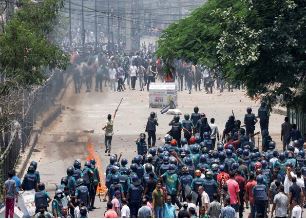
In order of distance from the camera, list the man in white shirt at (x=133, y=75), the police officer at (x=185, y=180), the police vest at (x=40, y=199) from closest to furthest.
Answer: the police vest at (x=40, y=199)
the police officer at (x=185, y=180)
the man in white shirt at (x=133, y=75)

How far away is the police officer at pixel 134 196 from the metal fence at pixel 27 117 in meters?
4.02

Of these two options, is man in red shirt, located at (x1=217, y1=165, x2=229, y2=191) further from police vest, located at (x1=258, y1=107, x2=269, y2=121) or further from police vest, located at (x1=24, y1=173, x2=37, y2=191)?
police vest, located at (x1=258, y1=107, x2=269, y2=121)

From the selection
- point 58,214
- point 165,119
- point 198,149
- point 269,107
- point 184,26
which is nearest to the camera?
point 58,214

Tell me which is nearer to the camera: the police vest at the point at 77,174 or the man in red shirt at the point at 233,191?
the man in red shirt at the point at 233,191

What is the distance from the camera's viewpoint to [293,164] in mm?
30125

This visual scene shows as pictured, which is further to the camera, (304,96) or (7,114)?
(304,96)

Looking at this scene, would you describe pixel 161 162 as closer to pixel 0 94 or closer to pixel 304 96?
pixel 0 94

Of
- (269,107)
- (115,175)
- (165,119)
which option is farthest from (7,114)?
(165,119)

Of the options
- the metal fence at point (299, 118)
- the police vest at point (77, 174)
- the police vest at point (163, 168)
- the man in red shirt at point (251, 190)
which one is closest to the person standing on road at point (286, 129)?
the metal fence at point (299, 118)

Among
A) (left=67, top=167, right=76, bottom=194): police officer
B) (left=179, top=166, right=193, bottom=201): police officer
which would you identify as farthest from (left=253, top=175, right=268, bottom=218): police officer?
(left=67, top=167, right=76, bottom=194): police officer

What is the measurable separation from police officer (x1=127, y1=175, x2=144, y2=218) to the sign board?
67.6 feet

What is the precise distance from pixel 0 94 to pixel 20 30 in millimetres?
1669

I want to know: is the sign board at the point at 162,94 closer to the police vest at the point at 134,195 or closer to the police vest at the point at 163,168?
the police vest at the point at 163,168

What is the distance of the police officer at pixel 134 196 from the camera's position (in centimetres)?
2883
